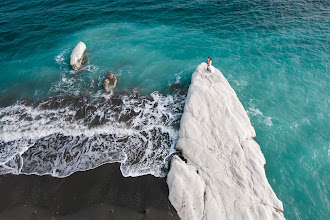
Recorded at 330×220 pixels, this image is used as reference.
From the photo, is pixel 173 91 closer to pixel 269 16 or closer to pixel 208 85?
pixel 208 85

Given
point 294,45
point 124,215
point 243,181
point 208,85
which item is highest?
point 294,45

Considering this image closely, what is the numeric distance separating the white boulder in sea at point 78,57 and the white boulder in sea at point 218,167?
1793cm

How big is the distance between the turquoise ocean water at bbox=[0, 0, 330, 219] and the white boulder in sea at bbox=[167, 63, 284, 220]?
1.90 metres

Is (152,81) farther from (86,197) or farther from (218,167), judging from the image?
(86,197)

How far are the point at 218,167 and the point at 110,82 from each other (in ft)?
56.9

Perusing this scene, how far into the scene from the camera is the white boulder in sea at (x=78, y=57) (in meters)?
28.6

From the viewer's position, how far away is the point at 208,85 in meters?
23.3

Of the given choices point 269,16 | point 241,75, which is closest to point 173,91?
point 241,75

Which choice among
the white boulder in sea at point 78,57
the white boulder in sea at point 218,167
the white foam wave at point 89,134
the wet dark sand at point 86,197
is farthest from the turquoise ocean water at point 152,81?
the white boulder in sea at point 218,167

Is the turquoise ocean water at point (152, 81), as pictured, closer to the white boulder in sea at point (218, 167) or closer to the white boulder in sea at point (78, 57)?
the white boulder in sea at point (78, 57)

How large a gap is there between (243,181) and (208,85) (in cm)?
1141

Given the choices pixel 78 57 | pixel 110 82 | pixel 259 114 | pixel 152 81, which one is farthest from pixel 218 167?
pixel 78 57

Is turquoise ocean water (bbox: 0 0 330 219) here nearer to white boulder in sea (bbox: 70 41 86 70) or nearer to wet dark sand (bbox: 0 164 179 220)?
wet dark sand (bbox: 0 164 179 220)

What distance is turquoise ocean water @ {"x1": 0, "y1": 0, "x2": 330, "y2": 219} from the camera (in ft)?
62.6
